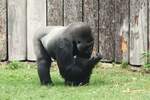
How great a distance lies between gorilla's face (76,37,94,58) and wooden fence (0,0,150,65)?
164 centimetres

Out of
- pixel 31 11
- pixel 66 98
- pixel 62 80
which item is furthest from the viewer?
pixel 31 11

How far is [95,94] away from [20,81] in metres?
1.54

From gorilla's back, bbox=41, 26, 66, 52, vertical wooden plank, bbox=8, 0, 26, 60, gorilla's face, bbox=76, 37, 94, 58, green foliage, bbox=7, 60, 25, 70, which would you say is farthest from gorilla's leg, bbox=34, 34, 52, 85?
vertical wooden plank, bbox=8, 0, 26, 60

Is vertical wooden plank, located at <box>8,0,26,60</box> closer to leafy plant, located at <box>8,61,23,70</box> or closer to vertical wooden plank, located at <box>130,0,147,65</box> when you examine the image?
leafy plant, located at <box>8,61,23,70</box>

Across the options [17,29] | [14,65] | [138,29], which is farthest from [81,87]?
[17,29]

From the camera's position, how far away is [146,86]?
7664mm

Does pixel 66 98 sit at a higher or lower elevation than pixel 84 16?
lower

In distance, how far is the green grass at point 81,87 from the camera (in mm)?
6988

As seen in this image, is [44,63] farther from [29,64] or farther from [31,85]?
[29,64]

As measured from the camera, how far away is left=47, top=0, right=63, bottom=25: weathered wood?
9.52 meters

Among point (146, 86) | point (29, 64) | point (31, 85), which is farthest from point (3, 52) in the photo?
point (146, 86)

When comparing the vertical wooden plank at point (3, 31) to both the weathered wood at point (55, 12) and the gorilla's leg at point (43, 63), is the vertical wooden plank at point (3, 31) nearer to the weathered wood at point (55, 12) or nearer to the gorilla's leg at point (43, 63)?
the weathered wood at point (55, 12)

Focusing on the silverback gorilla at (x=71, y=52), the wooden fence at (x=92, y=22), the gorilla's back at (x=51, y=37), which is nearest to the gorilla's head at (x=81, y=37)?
the silverback gorilla at (x=71, y=52)

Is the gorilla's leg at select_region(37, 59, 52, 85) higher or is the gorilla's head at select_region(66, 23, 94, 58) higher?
the gorilla's head at select_region(66, 23, 94, 58)
